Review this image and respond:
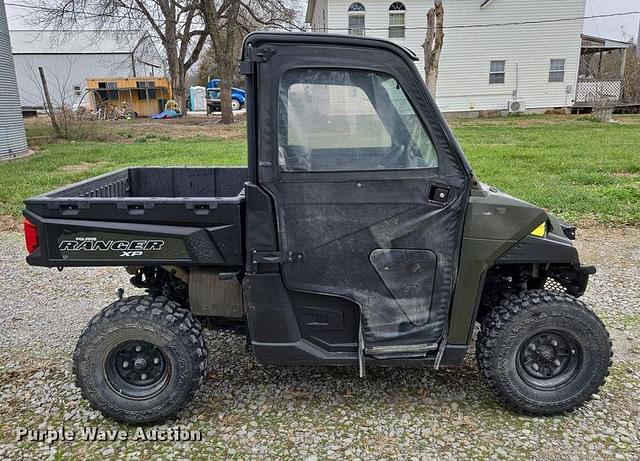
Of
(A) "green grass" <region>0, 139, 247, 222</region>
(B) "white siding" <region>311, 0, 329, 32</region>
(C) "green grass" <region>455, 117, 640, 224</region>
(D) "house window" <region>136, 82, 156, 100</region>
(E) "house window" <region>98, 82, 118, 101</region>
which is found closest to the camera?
(C) "green grass" <region>455, 117, 640, 224</region>

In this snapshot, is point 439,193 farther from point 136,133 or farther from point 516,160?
point 136,133

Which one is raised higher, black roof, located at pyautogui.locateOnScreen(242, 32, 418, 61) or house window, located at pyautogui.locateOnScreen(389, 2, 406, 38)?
house window, located at pyautogui.locateOnScreen(389, 2, 406, 38)

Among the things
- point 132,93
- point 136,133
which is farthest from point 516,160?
point 132,93

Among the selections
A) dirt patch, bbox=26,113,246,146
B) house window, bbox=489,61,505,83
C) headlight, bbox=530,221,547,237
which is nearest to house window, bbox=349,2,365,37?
house window, bbox=489,61,505,83

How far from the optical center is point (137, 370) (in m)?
2.91

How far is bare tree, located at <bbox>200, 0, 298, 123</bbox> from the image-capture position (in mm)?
24188

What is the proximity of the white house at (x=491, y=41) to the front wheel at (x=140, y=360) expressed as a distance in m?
22.0

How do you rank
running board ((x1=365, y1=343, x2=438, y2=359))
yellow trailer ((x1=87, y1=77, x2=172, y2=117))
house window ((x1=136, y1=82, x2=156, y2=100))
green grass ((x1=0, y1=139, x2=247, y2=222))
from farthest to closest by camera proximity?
house window ((x1=136, y1=82, x2=156, y2=100)), yellow trailer ((x1=87, y1=77, x2=172, y2=117)), green grass ((x1=0, y1=139, x2=247, y2=222)), running board ((x1=365, y1=343, x2=438, y2=359))

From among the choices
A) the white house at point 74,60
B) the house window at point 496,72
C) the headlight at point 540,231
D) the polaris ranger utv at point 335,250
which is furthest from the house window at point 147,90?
the headlight at point 540,231

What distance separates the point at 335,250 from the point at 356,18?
2241 cm

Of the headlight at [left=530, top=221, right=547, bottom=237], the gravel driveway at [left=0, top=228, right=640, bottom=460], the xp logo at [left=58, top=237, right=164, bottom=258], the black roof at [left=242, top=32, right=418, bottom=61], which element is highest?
the black roof at [left=242, top=32, right=418, bottom=61]

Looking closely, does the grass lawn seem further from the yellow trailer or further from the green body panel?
the yellow trailer

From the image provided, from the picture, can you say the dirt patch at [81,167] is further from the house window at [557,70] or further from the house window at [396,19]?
the house window at [557,70]

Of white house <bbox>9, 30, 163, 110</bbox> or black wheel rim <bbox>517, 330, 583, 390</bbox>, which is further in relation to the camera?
white house <bbox>9, 30, 163, 110</bbox>
